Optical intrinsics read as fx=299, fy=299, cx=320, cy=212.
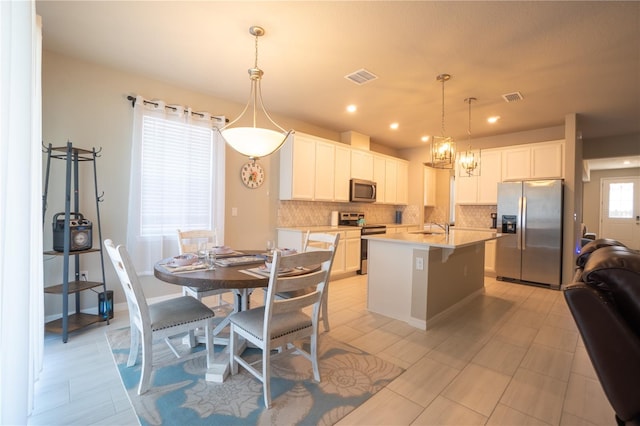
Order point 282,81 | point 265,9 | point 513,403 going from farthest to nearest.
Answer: point 282,81, point 265,9, point 513,403

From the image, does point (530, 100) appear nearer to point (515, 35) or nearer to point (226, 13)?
point (515, 35)

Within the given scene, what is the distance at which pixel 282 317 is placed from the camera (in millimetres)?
Answer: 2018

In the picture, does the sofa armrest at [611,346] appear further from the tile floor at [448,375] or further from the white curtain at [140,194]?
the white curtain at [140,194]

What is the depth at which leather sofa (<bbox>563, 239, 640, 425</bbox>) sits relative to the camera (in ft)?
3.74

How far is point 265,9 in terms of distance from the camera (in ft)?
7.48

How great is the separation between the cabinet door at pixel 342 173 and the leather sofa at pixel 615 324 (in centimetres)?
426

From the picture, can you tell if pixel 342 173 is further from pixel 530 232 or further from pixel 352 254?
pixel 530 232

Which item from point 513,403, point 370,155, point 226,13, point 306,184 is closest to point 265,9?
point 226,13

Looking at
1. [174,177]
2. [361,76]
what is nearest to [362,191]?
[361,76]

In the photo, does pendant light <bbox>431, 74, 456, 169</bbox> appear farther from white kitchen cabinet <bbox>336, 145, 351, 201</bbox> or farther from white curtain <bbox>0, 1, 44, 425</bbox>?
white curtain <bbox>0, 1, 44, 425</bbox>

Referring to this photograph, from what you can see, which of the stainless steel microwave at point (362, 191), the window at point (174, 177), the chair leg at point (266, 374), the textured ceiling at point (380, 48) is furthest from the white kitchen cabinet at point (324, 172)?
the chair leg at point (266, 374)

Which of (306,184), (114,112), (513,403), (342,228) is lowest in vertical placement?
(513,403)

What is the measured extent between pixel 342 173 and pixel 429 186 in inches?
104

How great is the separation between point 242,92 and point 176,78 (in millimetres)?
782
